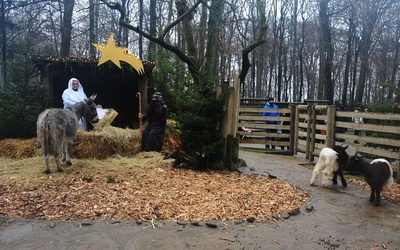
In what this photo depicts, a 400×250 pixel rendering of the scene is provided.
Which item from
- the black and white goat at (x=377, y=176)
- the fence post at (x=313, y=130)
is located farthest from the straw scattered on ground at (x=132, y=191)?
the fence post at (x=313, y=130)

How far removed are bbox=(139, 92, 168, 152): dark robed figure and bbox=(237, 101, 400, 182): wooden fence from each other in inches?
88.1

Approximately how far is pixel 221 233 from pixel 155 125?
549cm

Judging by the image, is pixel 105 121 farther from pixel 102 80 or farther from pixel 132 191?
pixel 132 191

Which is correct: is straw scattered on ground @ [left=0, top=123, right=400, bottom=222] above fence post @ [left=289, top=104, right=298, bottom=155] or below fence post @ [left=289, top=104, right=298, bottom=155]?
below

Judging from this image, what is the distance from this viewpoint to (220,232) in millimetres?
3922

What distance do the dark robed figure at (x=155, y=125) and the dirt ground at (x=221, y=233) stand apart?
4.86 meters

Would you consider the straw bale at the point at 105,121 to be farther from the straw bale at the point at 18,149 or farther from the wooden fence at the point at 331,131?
the wooden fence at the point at 331,131

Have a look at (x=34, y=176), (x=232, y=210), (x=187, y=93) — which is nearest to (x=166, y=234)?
(x=232, y=210)

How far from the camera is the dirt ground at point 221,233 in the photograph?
11.8 ft

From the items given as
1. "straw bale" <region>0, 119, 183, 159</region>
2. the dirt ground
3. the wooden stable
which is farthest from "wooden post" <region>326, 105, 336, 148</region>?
the wooden stable

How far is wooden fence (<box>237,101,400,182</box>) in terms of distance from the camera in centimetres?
718

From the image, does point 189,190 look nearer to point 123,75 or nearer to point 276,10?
point 123,75

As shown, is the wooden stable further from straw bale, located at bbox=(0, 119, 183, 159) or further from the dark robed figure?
the dark robed figure

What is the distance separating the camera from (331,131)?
28.8ft
